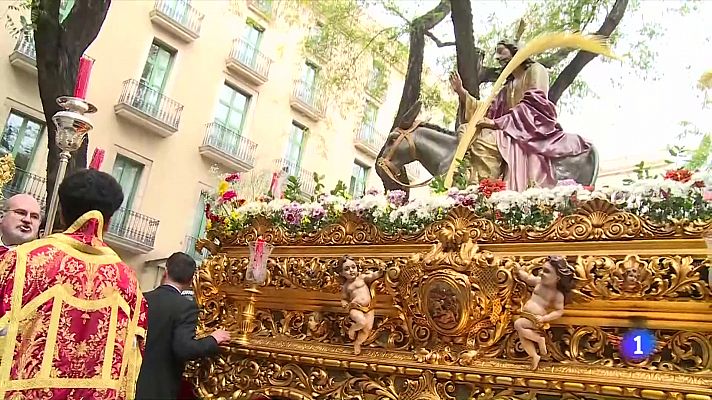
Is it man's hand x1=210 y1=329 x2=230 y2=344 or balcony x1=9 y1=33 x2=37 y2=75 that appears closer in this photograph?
man's hand x1=210 y1=329 x2=230 y2=344

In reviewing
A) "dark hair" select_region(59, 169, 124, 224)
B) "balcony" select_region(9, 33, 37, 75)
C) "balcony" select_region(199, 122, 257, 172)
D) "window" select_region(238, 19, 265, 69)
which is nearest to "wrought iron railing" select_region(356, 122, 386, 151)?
"balcony" select_region(199, 122, 257, 172)

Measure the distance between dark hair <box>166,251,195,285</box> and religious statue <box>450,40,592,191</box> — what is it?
6.33ft

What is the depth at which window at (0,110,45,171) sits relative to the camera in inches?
354

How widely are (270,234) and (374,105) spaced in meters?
6.58

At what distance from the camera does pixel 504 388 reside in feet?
9.91

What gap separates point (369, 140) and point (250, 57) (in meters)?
2.88

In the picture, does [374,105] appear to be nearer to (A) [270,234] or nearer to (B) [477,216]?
(A) [270,234]

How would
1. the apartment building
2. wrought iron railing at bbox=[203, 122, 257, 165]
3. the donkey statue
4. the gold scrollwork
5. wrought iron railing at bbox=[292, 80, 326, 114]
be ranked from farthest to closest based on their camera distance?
wrought iron railing at bbox=[292, 80, 326, 114] → wrought iron railing at bbox=[203, 122, 257, 165] → the apartment building → the donkey statue → the gold scrollwork

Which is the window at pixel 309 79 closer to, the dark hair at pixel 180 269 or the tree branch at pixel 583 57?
the tree branch at pixel 583 57

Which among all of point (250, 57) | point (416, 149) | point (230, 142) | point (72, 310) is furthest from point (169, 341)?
point (250, 57)

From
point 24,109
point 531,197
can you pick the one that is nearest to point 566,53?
point 531,197

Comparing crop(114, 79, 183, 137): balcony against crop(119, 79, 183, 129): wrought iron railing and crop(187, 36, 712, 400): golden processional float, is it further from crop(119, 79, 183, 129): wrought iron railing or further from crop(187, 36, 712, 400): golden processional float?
crop(187, 36, 712, 400): golden processional float

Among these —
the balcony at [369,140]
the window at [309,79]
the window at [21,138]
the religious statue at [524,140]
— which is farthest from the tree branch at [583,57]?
the window at [21,138]

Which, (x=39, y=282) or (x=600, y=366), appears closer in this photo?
(x=39, y=282)
